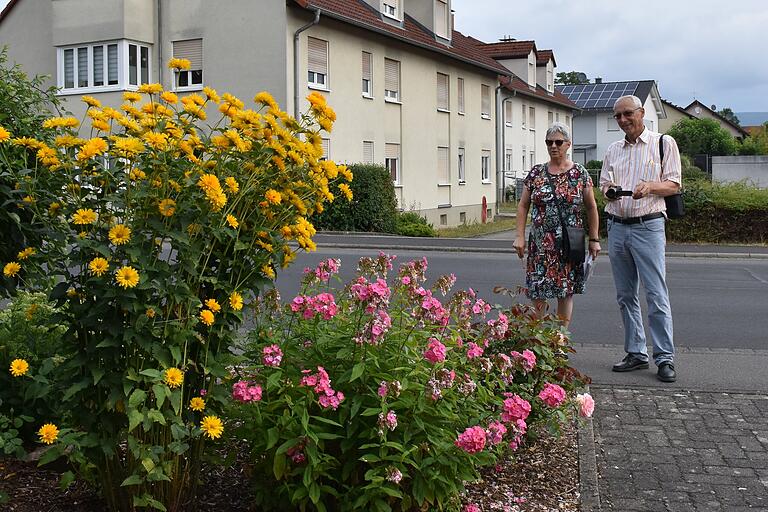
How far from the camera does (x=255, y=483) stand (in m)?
3.97

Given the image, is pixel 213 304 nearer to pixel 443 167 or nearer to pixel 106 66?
pixel 106 66

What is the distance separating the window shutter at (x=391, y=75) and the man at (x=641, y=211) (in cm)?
2390

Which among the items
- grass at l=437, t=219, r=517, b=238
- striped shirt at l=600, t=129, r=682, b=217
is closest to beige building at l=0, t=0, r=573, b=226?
grass at l=437, t=219, r=517, b=238

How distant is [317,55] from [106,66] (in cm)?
598

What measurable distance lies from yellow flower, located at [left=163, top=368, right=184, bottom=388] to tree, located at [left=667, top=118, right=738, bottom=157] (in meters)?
75.6

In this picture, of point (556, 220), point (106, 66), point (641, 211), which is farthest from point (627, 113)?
→ point (106, 66)

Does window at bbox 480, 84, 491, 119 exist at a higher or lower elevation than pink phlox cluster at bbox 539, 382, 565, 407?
higher

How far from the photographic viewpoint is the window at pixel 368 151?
1153 inches

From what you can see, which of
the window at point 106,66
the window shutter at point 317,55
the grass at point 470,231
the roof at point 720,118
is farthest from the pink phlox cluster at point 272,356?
the roof at point 720,118

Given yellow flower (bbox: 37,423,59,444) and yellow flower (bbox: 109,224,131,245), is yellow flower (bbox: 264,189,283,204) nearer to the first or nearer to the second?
yellow flower (bbox: 109,224,131,245)

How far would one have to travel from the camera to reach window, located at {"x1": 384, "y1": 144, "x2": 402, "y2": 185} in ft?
101

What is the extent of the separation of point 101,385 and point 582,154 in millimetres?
75627

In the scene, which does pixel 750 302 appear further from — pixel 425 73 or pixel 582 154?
pixel 582 154

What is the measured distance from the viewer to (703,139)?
75.2 m
